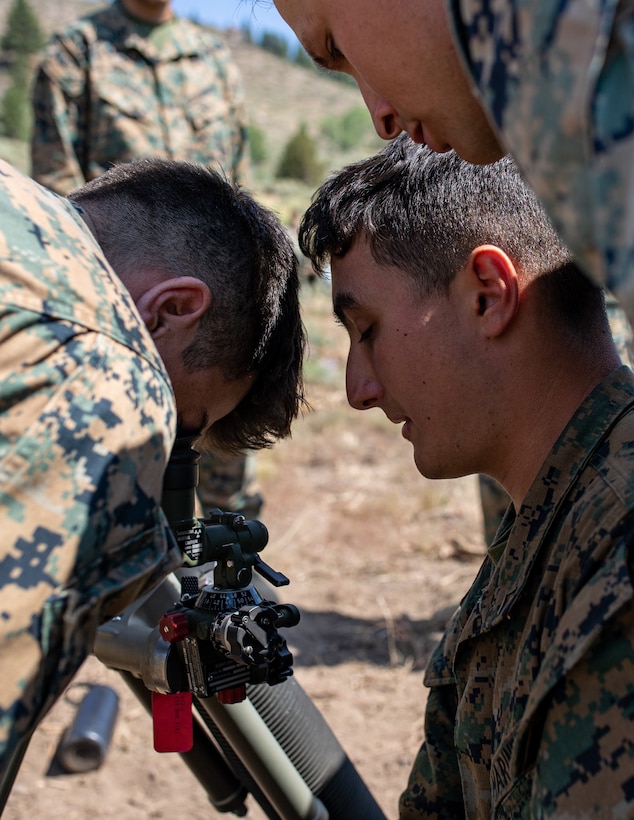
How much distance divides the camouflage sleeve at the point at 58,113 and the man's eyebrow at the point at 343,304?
361 centimetres

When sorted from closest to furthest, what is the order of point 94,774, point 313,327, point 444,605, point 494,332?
point 494,332 → point 94,774 → point 444,605 → point 313,327

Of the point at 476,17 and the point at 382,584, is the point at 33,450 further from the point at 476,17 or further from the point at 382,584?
the point at 382,584

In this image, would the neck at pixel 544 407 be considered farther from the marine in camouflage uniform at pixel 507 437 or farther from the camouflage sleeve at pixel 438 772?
the camouflage sleeve at pixel 438 772

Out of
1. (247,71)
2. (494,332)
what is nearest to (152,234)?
(494,332)

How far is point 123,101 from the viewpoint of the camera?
5441 mm

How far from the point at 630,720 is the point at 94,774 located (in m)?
2.80

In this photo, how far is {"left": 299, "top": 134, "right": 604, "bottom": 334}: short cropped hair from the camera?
1920 mm

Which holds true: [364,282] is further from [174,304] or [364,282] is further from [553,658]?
[553,658]

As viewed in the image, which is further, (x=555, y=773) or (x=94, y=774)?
(x=94, y=774)

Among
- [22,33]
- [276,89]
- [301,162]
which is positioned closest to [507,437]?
[301,162]

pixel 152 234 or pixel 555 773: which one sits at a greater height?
pixel 152 234

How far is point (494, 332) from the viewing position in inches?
73.9

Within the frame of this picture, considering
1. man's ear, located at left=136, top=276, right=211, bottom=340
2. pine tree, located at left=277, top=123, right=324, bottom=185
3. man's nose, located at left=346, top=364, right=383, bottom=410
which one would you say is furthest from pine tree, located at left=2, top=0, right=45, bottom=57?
man's ear, located at left=136, top=276, right=211, bottom=340

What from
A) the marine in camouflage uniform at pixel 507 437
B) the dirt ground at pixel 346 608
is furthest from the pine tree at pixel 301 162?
the marine in camouflage uniform at pixel 507 437
